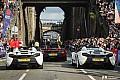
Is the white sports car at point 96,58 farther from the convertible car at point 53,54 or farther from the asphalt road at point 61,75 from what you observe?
the convertible car at point 53,54

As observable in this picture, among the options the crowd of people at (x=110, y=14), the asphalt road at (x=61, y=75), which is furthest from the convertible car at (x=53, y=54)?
the crowd of people at (x=110, y=14)

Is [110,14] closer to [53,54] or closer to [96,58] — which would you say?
[53,54]

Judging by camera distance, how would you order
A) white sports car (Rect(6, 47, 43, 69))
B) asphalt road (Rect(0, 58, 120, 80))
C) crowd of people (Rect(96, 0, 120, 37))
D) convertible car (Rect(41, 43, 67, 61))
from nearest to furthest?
asphalt road (Rect(0, 58, 120, 80)), white sports car (Rect(6, 47, 43, 69)), convertible car (Rect(41, 43, 67, 61)), crowd of people (Rect(96, 0, 120, 37))

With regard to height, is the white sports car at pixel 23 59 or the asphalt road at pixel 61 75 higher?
the white sports car at pixel 23 59

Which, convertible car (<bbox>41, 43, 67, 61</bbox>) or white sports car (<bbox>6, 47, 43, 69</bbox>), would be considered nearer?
white sports car (<bbox>6, 47, 43, 69</bbox>)

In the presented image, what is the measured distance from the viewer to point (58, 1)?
7006 centimetres

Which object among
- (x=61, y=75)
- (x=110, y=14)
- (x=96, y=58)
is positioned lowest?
(x=61, y=75)

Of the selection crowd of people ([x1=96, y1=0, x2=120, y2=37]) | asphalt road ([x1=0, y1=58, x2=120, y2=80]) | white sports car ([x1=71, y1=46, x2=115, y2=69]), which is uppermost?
crowd of people ([x1=96, y1=0, x2=120, y2=37])

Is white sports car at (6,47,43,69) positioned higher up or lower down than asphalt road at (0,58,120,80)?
higher up

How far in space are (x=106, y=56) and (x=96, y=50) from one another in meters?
0.92

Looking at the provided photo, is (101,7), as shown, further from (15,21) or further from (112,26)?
(15,21)

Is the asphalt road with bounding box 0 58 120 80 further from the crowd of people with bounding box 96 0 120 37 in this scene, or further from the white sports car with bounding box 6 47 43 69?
the crowd of people with bounding box 96 0 120 37

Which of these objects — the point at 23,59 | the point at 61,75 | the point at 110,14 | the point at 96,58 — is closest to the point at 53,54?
the point at 23,59

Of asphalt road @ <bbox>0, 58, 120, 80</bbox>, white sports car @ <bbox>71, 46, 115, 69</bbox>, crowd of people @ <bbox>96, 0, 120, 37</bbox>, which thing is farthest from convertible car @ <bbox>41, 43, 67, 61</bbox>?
crowd of people @ <bbox>96, 0, 120, 37</bbox>
